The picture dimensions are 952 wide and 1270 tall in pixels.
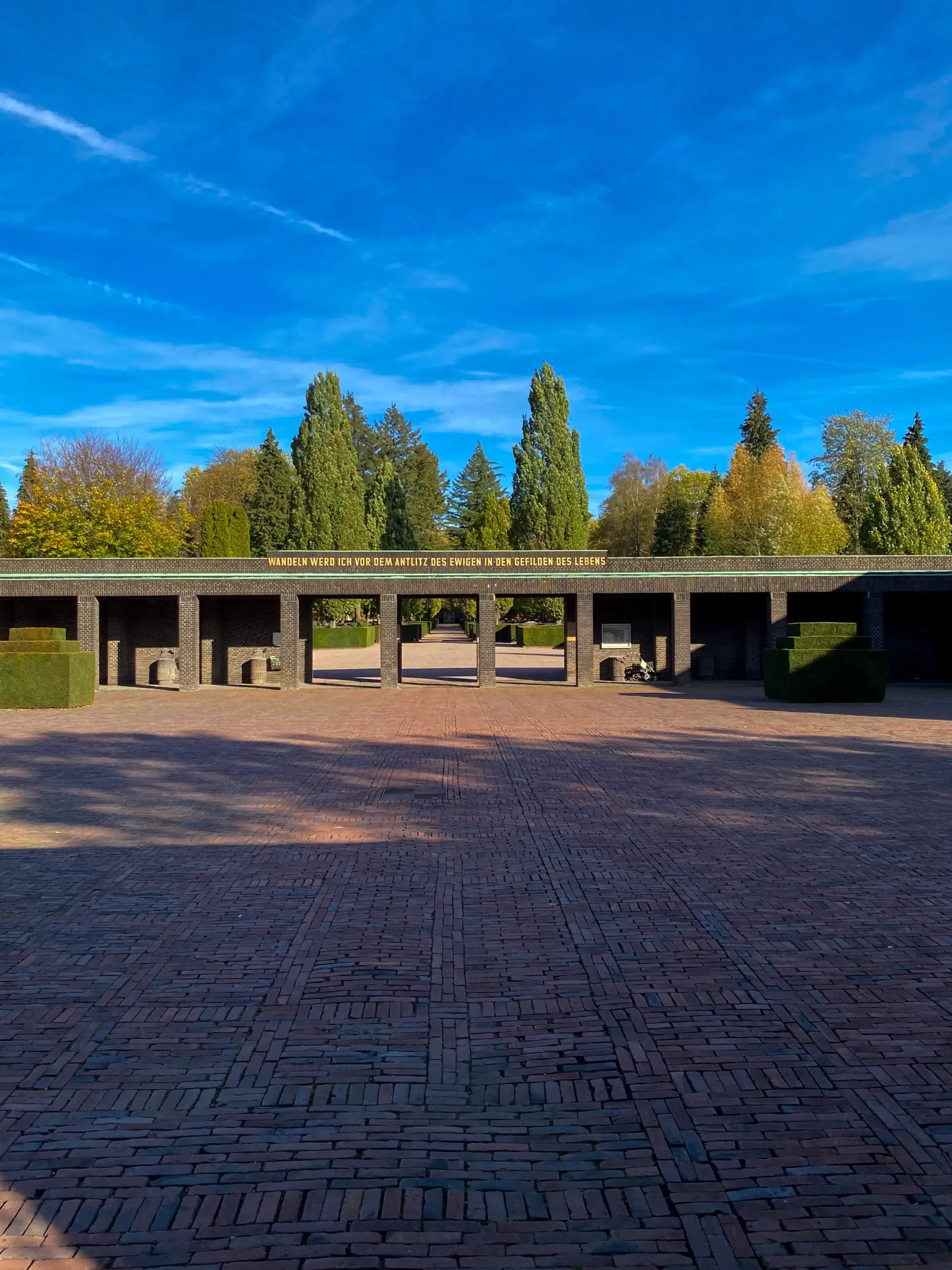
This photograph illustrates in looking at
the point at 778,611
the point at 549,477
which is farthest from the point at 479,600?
the point at 549,477

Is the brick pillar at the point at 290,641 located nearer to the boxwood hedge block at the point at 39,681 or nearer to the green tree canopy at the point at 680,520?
the boxwood hedge block at the point at 39,681

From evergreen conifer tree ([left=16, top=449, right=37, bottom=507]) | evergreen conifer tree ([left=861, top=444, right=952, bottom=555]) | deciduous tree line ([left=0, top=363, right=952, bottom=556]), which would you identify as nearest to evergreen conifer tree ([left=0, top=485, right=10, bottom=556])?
deciduous tree line ([left=0, top=363, right=952, bottom=556])

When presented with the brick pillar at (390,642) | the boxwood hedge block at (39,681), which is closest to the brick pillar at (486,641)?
the brick pillar at (390,642)

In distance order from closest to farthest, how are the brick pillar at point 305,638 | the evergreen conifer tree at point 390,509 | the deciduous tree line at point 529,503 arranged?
the brick pillar at point 305,638, the deciduous tree line at point 529,503, the evergreen conifer tree at point 390,509

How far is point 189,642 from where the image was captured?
27734mm

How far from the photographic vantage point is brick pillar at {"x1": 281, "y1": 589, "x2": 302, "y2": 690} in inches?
1094

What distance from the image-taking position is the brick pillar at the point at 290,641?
2778 cm

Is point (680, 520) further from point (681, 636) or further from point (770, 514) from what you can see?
point (681, 636)

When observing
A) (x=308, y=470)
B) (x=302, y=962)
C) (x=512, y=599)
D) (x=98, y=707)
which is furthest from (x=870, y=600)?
(x=512, y=599)

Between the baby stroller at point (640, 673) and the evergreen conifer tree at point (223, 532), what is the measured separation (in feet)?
97.3

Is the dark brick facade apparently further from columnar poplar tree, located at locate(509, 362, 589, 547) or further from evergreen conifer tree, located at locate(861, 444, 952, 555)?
columnar poplar tree, located at locate(509, 362, 589, 547)

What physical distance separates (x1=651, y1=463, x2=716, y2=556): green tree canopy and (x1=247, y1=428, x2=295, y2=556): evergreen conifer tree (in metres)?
29.2

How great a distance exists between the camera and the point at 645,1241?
2.85 metres

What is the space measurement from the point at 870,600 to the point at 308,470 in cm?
3714
